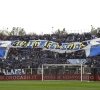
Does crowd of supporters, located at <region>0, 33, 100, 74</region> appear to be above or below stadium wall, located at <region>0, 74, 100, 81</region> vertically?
above

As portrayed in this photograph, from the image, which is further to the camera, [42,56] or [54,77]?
[42,56]

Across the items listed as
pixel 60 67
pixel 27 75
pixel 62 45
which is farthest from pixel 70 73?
pixel 62 45

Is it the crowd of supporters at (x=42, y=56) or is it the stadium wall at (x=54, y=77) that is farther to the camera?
the crowd of supporters at (x=42, y=56)

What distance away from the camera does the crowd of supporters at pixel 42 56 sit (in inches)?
3034

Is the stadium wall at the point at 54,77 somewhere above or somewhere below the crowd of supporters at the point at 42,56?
below

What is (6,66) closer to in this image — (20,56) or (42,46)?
(20,56)

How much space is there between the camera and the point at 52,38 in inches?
3327

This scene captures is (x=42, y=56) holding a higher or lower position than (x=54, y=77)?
higher

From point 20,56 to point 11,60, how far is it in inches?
90.6

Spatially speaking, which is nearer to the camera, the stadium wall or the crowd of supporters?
the stadium wall

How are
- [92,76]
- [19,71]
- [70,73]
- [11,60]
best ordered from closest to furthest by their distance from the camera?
1. [92,76]
2. [70,73]
3. [19,71]
4. [11,60]

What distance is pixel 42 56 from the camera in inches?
3152

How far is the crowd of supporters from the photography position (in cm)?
7706

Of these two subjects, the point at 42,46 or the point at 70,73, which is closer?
the point at 70,73
